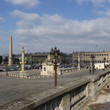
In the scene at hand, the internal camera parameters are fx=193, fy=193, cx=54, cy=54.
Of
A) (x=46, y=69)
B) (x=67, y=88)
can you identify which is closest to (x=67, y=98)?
(x=67, y=88)

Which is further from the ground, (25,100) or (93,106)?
(25,100)

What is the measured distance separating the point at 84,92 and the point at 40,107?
4.42 metres

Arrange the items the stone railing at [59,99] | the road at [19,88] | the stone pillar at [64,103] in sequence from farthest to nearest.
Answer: the road at [19,88] → the stone pillar at [64,103] → the stone railing at [59,99]

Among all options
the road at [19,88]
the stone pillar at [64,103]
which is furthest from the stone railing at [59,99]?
the road at [19,88]

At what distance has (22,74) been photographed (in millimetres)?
41156

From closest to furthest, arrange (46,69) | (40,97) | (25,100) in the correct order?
(25,100) → (40,97) → (46,69)

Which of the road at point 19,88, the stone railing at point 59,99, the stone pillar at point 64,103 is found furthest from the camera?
the road at point 19,88

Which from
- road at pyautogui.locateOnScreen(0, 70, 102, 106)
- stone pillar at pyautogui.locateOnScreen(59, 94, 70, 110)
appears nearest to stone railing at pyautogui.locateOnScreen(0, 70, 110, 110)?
stone pillar at pyautogui.locateOnScreen(59, 94, 70, 110)

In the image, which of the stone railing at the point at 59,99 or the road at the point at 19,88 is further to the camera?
the road at the point at 19,88

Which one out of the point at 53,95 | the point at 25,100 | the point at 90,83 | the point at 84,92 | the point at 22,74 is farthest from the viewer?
the point at 22,74

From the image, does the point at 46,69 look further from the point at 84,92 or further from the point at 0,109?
the point at 0,109

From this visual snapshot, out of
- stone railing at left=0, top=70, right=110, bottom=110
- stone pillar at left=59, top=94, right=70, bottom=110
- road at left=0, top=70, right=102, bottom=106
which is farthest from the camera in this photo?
road at left=0, top=70, right=102, bottom=106

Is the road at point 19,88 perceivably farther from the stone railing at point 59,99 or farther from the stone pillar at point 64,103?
the stone pillar at point 64,103

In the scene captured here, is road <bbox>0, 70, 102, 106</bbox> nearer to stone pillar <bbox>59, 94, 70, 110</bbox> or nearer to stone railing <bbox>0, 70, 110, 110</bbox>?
stone railing <bbox>0, 70, 110, 110</bbox>
